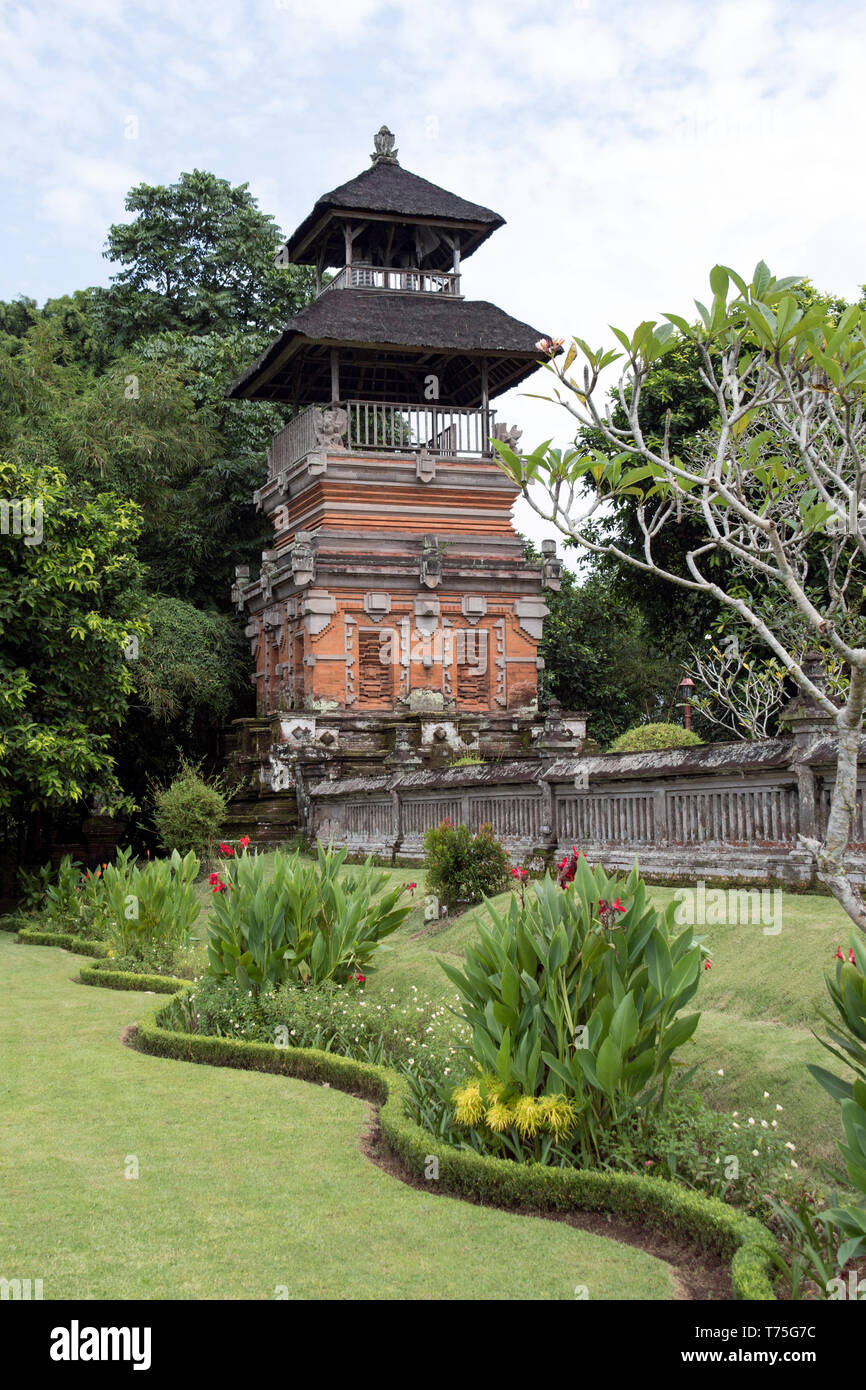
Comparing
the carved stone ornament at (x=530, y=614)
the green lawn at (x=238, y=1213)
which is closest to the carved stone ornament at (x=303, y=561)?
the carved stone ornament at (x=530, y=614)

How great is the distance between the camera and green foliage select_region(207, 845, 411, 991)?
384 inches

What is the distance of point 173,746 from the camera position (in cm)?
2752

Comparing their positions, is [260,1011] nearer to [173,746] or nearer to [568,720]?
[568,720]

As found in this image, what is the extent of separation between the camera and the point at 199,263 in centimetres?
3675

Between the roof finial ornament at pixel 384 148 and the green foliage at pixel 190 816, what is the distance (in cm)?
1778

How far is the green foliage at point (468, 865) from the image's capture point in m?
12.5

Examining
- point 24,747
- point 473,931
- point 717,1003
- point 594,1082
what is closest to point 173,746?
point 24,747

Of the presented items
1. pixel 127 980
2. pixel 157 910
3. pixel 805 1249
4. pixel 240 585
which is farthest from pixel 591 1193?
pixel 240 585

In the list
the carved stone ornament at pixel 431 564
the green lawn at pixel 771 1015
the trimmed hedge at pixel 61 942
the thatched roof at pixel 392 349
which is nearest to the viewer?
the green lawn at pixel 771 1015

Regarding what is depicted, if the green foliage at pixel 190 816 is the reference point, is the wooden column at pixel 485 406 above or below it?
above

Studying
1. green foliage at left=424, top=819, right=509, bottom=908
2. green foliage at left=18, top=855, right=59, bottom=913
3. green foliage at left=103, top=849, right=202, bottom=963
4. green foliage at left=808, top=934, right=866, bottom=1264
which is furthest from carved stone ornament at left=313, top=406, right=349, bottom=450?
green foliage at left=808, top=934, right=866, bottom=1264

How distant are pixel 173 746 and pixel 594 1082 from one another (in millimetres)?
22735

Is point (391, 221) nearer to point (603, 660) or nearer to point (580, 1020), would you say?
point (603, 660)
